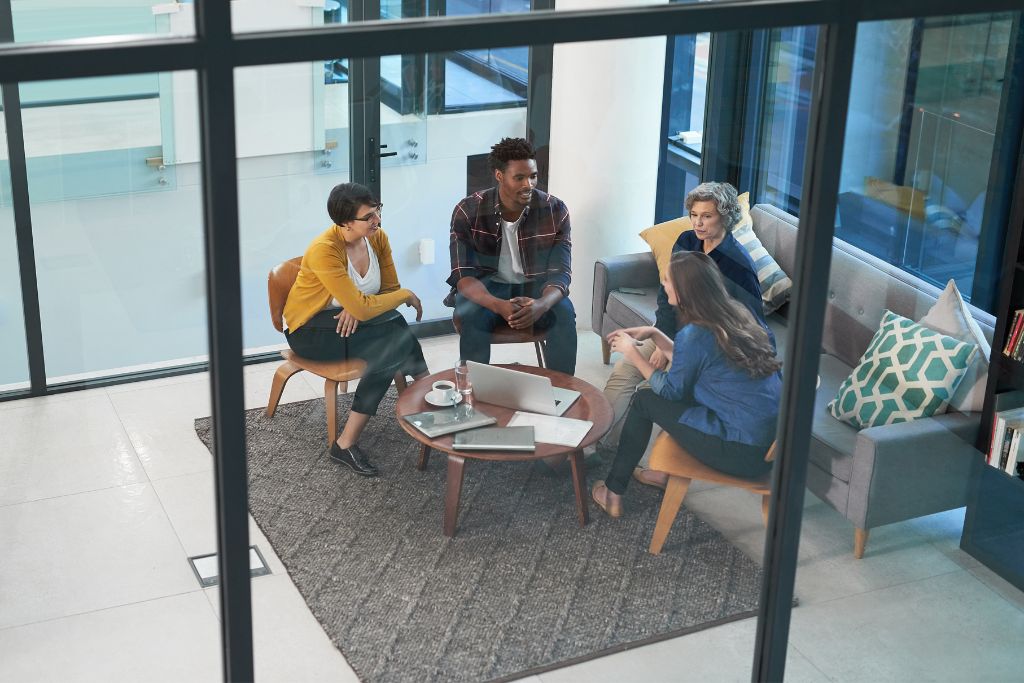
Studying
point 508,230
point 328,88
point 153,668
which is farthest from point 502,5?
point 153,668

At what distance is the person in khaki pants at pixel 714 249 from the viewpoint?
8.48 feet

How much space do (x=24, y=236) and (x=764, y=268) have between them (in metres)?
1.48

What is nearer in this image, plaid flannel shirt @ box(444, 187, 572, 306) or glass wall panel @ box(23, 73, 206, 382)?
glass wall panel @ box(23, 73, 206, 382)

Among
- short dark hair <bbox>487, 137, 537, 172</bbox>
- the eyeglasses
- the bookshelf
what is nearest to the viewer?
the eyeglasses

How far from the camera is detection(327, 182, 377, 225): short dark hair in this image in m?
2.31

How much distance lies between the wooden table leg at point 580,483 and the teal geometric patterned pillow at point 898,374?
61 cm

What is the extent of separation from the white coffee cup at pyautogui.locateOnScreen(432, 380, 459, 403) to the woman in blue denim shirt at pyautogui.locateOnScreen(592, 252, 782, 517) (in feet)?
1.20

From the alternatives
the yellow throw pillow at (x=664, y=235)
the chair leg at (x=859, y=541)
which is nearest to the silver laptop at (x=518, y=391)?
the yellow throw pillow at (x=664, y=235)

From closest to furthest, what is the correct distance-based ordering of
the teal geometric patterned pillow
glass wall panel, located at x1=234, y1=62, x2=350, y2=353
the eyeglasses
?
glass wall panel, located at x1=234, y1=62, x2=350, y2=353
the eyeglasses
the teal geometric patterned pillow

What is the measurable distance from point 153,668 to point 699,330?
138 cm

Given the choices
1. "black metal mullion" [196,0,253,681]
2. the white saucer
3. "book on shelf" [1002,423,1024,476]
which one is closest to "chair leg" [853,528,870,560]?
"book on shelf" [1002,423,1024,476]

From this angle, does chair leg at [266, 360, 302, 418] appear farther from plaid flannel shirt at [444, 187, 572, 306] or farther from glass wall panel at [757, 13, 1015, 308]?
glass wall panel at [757, 13, 1015, 308]

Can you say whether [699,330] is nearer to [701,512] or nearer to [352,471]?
[701,512]

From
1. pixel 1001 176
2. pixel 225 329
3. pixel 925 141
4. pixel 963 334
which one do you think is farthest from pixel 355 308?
pixel 1001 176
